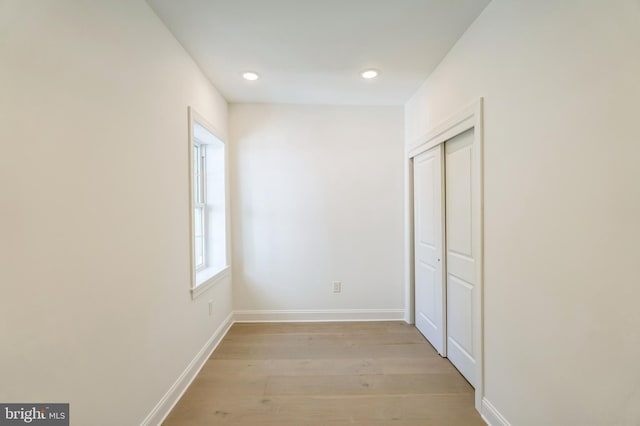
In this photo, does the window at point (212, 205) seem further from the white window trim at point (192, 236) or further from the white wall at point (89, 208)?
the white wall at point (89, 208)

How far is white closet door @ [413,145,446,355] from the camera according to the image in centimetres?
247

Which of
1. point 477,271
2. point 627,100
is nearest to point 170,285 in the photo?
point 477,271

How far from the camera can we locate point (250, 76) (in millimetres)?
2531

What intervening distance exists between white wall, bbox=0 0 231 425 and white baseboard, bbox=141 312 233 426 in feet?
0.24

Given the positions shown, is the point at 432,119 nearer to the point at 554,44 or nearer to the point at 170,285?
the point at 554,44

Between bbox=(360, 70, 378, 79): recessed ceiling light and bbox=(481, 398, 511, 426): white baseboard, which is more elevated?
bbox=(360, 70, 378, 79): recessed ceiling light

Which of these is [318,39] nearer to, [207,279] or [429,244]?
[429,244]

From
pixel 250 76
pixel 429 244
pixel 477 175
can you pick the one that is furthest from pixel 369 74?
pixel 429 244

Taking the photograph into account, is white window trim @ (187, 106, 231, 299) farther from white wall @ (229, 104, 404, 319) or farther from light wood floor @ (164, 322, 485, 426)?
light wood floor @ (164, 322, 485, 426)

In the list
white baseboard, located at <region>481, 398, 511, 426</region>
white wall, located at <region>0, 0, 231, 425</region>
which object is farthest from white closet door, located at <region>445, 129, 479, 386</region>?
white wall, located at <region>0, 0, 231, 425</region>

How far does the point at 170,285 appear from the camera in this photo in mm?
1830

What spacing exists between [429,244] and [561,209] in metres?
1.59

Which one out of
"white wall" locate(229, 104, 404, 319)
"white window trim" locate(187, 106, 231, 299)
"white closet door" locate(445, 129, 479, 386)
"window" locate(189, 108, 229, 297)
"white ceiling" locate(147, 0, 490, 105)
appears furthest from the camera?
"white wall" locate(229, 104, 404, 319)

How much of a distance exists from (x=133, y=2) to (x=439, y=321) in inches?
128
